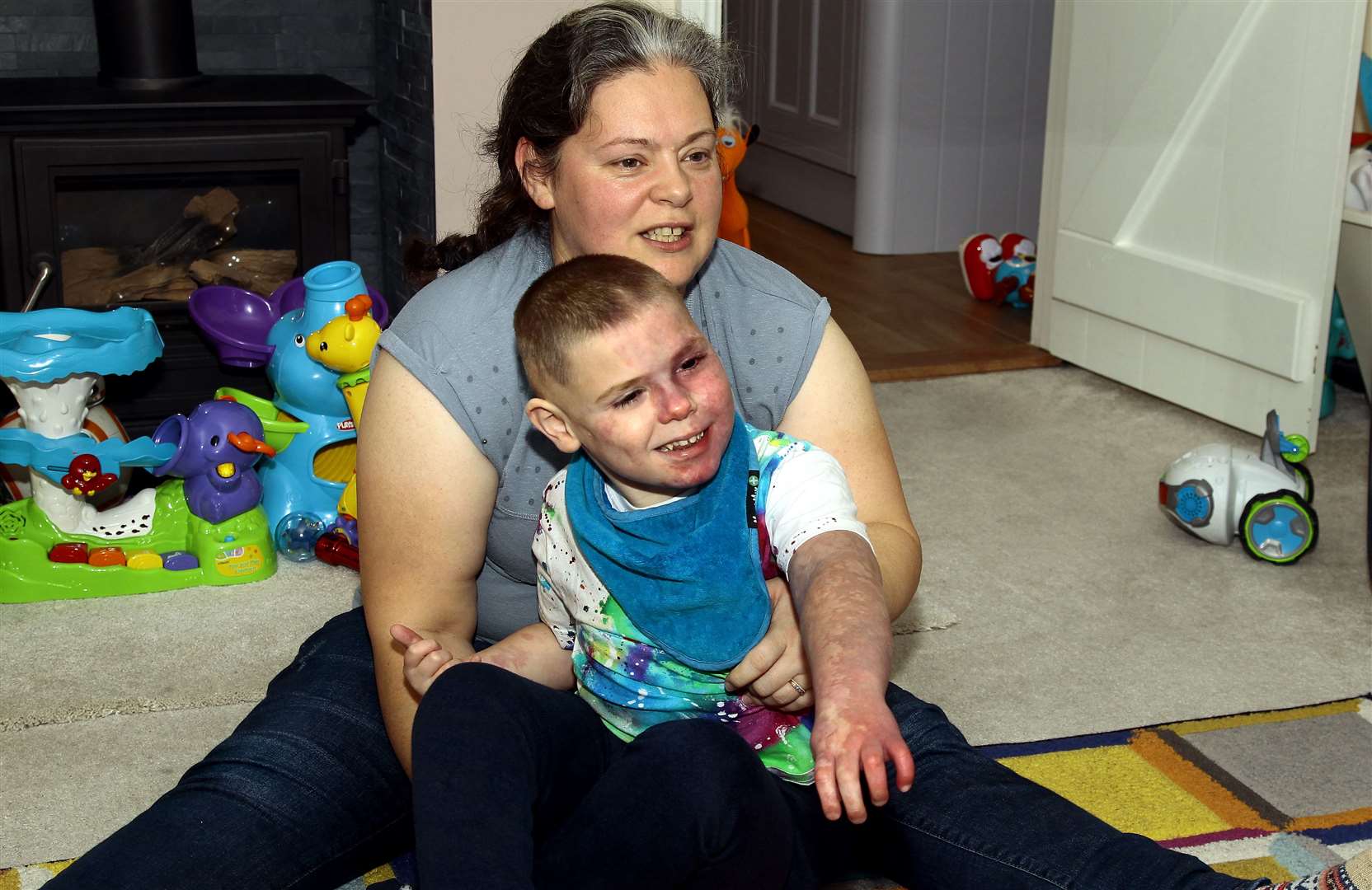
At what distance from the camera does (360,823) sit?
4.53ft

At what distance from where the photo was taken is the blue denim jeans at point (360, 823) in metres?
1.24

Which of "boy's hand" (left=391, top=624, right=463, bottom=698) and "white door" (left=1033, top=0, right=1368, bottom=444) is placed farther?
"white door" (left=1033, top=0, right=1368, bottom=444)

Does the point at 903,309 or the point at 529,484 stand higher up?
the point at 529,484

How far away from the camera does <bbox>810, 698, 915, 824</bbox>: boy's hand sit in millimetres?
963

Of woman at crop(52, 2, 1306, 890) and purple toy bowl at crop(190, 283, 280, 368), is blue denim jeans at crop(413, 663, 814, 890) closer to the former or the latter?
woman at crop(52, 2, 1306, 890)

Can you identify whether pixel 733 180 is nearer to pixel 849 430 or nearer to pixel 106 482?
pixel 106 482

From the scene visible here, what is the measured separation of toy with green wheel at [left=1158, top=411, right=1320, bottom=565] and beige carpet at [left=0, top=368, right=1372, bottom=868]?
39 millimetres

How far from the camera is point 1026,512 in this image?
8.50ft

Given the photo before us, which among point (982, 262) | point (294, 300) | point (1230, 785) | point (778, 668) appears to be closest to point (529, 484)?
point (778, 668)

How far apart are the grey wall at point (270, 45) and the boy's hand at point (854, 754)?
232 cm

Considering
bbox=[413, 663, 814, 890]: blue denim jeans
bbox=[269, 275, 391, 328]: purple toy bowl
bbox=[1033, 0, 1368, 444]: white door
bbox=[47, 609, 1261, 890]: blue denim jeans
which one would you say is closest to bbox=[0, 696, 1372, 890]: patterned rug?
bbox=[47, 609, 1261, 890]: blue denim jeans

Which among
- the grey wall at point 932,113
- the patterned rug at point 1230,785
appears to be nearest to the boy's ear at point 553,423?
the patterned rug at point 1230,785

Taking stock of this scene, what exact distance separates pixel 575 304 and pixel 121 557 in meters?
1.38

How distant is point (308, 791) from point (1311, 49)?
221 centimetres
